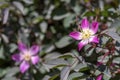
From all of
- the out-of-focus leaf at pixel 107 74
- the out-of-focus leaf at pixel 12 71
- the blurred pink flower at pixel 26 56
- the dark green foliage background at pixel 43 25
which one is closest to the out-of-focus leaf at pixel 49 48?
the dark green foliage background at pixel 43 25

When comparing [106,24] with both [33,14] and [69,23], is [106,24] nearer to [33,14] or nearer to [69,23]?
[69,23]

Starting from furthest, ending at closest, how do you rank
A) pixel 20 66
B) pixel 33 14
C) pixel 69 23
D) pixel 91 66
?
pixel 33 14, pixel 69 23, pixel 20 66, pixel 91 66

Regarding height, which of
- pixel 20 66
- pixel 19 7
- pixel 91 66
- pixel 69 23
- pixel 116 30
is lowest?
pixel 91 66

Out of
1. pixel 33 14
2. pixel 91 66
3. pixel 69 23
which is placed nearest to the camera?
pixel 91 66

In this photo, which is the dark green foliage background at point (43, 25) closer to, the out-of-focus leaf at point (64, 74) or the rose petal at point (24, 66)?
the rose petal at point (24, 66)

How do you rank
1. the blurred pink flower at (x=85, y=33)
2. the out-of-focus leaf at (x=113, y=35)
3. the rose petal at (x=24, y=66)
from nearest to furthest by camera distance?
the out-of-focus leaf at (x=113, y=35) < the blurred pink flower at (x=85, y=33) < the rose petal at (x=24, y=66)

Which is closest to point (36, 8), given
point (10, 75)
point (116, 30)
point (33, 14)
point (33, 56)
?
point (33, 14)

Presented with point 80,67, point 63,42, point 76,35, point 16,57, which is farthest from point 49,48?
point 80,67
